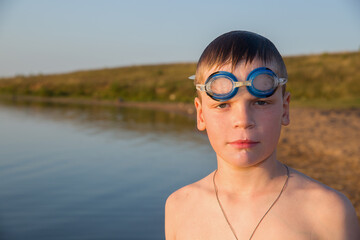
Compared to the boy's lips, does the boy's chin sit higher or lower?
lower

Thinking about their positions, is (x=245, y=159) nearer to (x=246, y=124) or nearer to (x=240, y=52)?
(x=246, y=124)

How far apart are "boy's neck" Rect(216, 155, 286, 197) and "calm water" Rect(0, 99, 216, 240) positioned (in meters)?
3.43

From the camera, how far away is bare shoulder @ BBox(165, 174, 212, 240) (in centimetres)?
192

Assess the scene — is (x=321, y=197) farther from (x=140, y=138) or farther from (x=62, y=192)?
(x=140, y=138)

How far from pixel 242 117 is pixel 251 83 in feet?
0.45

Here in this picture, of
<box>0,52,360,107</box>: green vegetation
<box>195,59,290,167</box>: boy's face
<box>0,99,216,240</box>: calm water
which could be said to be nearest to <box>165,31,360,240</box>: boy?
<box>195,59,290,167</box>: boy's face

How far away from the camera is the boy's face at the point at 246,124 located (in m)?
1.62

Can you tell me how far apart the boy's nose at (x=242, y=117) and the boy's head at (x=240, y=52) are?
158mm

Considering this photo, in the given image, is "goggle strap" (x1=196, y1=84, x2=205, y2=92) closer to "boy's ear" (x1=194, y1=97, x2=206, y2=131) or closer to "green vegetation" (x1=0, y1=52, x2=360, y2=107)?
"boy's ear" (x1=194, y1=97, x2=206, y2=131)

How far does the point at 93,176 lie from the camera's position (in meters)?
7.75

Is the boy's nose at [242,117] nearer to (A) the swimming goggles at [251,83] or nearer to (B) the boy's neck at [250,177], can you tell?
(A) the swimming goggles at [251,83]

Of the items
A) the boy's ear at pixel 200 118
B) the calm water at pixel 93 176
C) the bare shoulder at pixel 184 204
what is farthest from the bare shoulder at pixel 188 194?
the calm water at pixel 93 176

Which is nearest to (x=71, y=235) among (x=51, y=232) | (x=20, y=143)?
(x=51, y=232)

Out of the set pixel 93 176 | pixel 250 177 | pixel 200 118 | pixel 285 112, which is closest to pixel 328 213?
pixel 250 177
